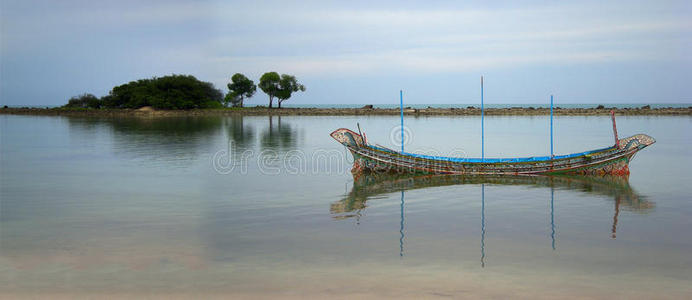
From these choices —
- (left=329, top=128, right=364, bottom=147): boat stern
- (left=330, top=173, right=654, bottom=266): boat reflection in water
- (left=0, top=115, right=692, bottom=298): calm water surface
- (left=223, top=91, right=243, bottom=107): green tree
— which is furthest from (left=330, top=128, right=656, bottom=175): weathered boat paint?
(left=223, top=91, right=243, bottom=107): green tree

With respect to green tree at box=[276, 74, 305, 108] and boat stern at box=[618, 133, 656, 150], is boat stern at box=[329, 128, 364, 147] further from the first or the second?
green tree at box=[276, 74, 305, 108]

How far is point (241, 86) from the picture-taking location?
3238 inches

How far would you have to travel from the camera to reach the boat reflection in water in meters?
12.7

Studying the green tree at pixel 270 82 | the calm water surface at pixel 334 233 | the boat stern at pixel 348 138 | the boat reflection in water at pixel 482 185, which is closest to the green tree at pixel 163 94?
the green tree at pixel 270 82

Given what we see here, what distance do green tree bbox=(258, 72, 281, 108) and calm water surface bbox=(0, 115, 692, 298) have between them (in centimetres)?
5975

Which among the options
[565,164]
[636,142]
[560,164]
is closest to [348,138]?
[560,164]

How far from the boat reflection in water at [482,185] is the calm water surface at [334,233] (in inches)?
3.1

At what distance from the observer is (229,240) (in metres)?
9.40

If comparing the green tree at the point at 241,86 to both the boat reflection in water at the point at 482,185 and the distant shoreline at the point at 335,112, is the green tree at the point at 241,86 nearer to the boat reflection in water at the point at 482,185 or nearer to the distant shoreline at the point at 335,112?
the distant shoreline at the point at 335,112

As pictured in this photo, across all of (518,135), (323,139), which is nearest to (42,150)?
(323,139)

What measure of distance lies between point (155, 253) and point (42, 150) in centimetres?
2113

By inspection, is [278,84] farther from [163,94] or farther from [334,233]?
[334,233]

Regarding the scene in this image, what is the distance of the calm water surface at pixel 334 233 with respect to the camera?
23.9 feet

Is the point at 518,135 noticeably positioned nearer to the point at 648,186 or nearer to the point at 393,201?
the point at 648,186
